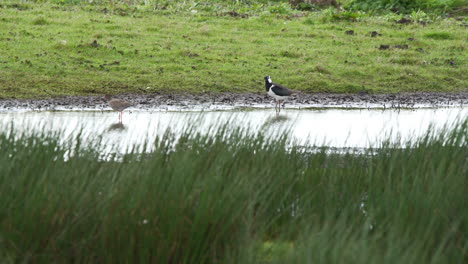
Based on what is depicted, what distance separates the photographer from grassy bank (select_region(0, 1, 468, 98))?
17344 mm

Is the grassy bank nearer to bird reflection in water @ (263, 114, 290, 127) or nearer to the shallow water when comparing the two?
the shallow water

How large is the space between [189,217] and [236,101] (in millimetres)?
10865

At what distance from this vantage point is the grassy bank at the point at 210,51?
1734 cm

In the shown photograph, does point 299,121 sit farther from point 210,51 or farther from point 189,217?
point 189,217

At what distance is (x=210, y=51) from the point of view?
20.0 metres

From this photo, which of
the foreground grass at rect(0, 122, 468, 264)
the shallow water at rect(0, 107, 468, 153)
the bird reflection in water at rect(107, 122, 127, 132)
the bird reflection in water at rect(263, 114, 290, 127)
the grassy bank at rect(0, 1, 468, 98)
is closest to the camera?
the foreground grass at rect(0, 122, 468, 264)

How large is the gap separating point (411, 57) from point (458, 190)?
15.6m

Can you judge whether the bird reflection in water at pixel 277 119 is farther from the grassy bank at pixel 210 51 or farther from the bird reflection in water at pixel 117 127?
the grassy bank at pixel 210 51

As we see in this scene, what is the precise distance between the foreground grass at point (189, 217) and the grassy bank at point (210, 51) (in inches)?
398

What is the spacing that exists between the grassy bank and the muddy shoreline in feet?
1.58

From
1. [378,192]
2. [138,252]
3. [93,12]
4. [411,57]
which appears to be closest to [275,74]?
[411,57]

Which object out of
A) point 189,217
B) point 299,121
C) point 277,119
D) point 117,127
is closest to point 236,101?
point 277,119

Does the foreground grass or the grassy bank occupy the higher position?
the foreground grass

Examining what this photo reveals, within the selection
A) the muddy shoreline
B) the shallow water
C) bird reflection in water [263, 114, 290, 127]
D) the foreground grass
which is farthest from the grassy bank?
the foreground grass
